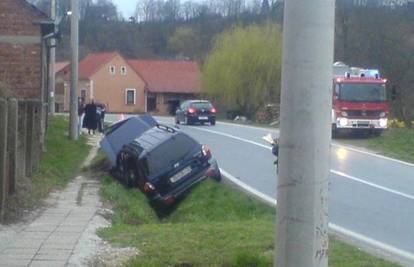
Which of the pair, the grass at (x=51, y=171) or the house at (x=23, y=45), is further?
the house at (x=23, y=45)

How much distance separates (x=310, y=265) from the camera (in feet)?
20.4

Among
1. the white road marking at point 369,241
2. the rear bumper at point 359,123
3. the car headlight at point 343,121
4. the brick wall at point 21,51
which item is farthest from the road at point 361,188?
the brick wall at point 21,51

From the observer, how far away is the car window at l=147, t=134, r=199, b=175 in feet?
61.0

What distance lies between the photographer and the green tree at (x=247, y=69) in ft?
224

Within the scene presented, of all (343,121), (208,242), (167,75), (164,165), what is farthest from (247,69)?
(208,242)

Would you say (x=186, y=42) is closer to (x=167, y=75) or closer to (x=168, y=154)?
(x=167, y=75)

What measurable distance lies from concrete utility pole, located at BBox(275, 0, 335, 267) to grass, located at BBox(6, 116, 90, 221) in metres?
7.43

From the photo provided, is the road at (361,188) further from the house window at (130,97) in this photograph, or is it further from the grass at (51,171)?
the house window at (130,97)

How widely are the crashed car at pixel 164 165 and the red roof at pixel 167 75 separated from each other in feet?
234

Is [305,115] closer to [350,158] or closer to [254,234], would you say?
[254,234]

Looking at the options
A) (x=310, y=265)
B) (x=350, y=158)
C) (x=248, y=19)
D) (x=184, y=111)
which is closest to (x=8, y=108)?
(x=310, y=265)

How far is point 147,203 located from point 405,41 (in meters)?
42.0

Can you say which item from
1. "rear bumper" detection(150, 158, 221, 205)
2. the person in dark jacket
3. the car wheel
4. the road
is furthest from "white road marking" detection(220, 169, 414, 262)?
the person in dark jacket

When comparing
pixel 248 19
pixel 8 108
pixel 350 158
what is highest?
pixel 248 19
